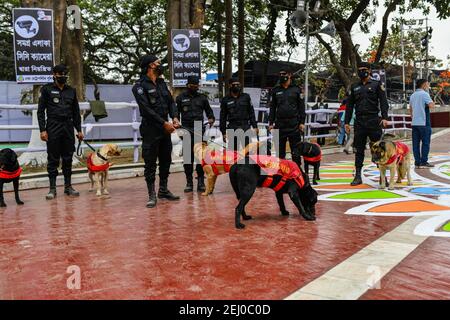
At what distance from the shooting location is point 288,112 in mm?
7949

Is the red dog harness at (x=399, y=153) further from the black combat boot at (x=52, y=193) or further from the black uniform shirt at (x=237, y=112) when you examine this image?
the black combat boot at (x=52, y=193)

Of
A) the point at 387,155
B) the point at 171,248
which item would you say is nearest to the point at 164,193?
the point at 171,248

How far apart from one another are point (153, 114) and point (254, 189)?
2098 mm

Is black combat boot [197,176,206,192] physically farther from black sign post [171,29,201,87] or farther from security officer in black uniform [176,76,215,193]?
black sign post [171,29,201,87]

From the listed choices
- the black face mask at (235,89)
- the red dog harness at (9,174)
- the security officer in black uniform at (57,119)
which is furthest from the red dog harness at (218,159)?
the red dog harness at (9,174)

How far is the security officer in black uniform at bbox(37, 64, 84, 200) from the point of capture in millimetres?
7359

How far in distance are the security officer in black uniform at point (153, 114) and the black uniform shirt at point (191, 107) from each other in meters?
0.89

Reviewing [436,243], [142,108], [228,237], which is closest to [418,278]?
[436,243]

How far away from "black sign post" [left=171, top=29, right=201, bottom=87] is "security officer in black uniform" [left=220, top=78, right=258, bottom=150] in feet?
12.2

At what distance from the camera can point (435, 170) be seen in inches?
387

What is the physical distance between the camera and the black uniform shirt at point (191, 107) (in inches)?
310

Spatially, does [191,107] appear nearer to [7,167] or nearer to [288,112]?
[288,112]

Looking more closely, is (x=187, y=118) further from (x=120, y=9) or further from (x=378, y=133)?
(x=120, y=9)

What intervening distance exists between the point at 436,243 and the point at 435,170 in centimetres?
602
